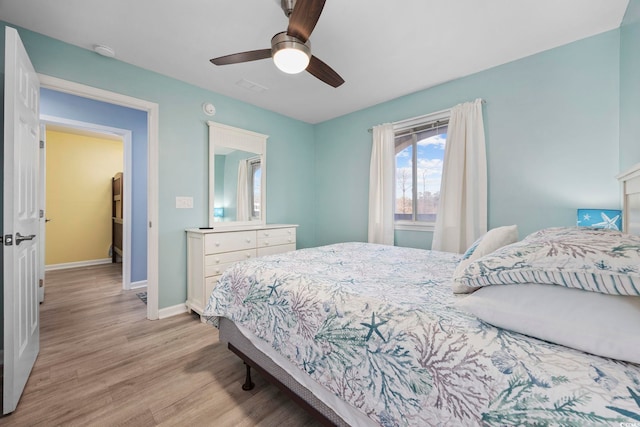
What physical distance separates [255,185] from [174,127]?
1.17m

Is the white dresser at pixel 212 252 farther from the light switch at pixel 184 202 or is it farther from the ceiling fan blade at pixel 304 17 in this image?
the ceiling fan blade at pixel 304 17

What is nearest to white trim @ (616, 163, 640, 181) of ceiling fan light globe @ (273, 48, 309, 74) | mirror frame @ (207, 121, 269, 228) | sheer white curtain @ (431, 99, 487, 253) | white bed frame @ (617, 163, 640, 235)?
white bed frame @ (617, 163, 640, 235)

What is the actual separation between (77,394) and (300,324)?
160 cm

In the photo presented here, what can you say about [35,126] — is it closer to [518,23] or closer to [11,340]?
[11,340]

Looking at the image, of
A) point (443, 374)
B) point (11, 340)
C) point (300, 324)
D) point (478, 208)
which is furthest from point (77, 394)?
Answer: point (478, 208)

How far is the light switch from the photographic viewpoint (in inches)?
114

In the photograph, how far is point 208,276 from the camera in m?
2.69

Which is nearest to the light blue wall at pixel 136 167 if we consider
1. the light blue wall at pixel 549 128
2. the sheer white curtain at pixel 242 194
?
the sheer white curtain at pixel 242 194


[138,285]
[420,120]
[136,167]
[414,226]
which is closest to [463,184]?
[414,226]

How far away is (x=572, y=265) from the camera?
730mm

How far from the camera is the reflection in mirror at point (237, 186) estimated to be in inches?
126

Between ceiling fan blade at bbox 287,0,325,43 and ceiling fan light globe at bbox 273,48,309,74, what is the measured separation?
0.08 meters

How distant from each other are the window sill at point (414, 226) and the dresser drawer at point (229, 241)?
6.10ft

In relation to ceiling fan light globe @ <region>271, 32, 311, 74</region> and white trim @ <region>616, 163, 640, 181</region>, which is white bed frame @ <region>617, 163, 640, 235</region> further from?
ceiling fan light globe @ <region>271, 32, 311, 74</region>
